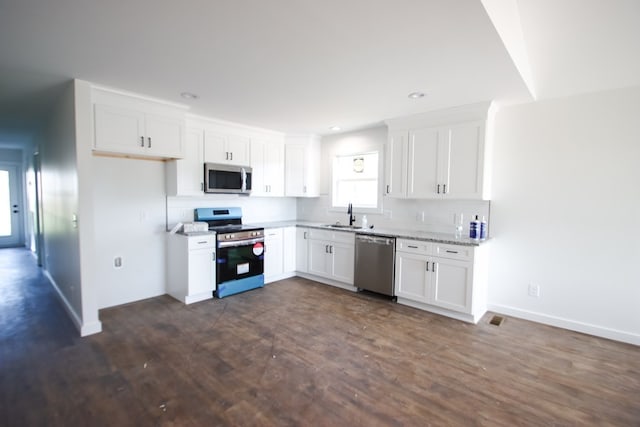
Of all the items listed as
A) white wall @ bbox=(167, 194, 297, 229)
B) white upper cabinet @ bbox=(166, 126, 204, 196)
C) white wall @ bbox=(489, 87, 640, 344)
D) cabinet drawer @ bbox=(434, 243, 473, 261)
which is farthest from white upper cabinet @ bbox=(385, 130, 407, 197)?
white upper cabinet @ bbox=(166, 126, 204, 196)

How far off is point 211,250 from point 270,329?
1.43 metres

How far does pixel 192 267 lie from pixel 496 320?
3680 millimetres

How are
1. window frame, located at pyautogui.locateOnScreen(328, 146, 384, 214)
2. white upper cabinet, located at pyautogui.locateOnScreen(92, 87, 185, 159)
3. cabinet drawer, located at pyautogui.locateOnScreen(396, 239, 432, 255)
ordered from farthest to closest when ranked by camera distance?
window frame, located at pyautogui.locateOnScreen(328, 146, 384, 214)
cabinet drawer, located at pyautogui.locateOnScreen(396, 239, 432, 255)
white upper cabinet, located at pyautogui.locateOnScreen(92, 87, 185, 159)

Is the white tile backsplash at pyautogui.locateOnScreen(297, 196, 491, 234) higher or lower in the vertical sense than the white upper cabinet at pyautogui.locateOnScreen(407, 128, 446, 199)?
lower

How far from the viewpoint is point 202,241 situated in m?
3.89

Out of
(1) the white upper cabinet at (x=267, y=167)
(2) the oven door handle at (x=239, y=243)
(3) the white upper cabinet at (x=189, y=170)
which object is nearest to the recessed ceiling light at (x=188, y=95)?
(3) the white upper cabinet at (x=189, y=170)

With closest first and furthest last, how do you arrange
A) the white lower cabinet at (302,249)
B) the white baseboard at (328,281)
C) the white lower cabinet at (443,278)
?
the white lower cabinet at (443,278) → the white baseboard at (328,281) → the white lower cabinet at (302,249)

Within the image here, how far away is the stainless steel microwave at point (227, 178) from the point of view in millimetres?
4219

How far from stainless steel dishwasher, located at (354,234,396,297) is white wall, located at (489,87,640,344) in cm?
123

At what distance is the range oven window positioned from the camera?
4062 millimetres

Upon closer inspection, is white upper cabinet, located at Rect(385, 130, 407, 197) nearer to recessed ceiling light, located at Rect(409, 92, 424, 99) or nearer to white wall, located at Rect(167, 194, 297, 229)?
recessed ceiling light, located at Rect(409, 92, 424, 99)

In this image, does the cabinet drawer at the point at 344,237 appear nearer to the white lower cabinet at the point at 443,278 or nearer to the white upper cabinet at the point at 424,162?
the white lower cabinet at the point at 443,278

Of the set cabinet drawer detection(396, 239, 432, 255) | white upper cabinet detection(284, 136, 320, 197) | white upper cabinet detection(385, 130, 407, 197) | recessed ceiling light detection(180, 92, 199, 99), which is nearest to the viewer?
recessed ceiling light detection(180, 92, 199, 99)

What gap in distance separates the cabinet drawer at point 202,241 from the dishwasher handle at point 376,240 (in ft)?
6.47
